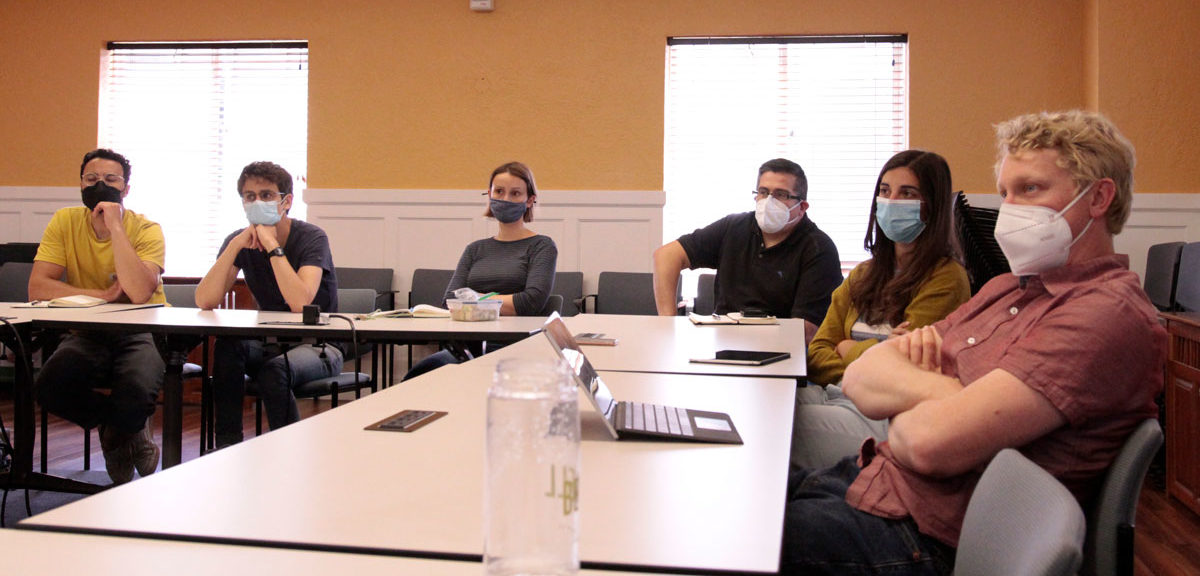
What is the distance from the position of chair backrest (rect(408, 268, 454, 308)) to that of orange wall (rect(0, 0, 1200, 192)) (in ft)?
2.29

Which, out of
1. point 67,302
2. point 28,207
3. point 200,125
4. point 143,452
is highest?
point 200,125

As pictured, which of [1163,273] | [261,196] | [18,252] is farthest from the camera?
[18,252]

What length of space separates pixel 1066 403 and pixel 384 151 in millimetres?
5394

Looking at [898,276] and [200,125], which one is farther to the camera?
[200,125]

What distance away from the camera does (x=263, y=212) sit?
327cm

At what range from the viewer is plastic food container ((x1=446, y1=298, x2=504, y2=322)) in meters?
2.92

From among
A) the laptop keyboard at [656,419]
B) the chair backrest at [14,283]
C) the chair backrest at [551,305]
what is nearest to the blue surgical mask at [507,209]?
the chair backrest at [551,305]

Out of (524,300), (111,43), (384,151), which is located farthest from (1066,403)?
(111,43)

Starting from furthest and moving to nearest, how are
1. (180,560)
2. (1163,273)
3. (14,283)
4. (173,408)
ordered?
(14,283) < (1163,273) < (173,408) < (180,560)

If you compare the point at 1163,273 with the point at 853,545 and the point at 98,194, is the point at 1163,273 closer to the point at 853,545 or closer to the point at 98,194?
the point at 853,545

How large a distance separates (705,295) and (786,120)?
152 cm

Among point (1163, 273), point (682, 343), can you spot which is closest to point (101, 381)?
point (682, 343)

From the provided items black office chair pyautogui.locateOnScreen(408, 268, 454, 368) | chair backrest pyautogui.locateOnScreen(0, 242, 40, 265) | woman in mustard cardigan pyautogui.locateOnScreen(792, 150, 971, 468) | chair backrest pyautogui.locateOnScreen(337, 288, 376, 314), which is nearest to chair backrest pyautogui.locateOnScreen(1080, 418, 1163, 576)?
woman in mustard cardigan pyautogui.locateOnScreen(792, 150, 971, 468)

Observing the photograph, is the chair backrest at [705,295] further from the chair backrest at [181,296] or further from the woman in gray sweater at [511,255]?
the chair backrest at [181,296]
